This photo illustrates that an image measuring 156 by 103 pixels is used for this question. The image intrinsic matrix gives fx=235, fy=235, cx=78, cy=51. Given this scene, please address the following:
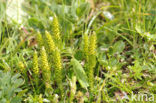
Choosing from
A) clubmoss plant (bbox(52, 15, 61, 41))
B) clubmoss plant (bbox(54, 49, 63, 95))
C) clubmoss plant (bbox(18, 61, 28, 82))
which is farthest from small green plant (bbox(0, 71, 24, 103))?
clubmoss plant (bbox(52, 15, 61, 41))

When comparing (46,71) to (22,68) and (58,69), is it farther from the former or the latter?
(22,68)

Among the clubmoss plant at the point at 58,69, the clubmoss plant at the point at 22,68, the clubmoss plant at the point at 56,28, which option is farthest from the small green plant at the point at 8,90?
the clubmoss plant at the point at 56,28

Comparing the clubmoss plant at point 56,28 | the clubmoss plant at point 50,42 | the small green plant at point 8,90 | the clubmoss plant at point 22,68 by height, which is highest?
the clubmoss plant at point 56,28

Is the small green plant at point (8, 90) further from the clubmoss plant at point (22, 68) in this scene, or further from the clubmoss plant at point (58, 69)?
the clubmoss plant at point (58, 69)

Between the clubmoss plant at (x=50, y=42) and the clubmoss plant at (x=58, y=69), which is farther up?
the clubmoss plant at (x=50, y=42)

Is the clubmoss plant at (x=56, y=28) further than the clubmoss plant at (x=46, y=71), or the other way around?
the clubmoss plant at (x=56, y=28)

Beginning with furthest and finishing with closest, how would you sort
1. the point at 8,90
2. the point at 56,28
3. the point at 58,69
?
the point at 56,28, the point at 58,69, the point at 8,90

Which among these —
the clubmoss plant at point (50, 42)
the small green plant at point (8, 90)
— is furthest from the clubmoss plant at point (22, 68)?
the clubmoss plant at point (50, 42)

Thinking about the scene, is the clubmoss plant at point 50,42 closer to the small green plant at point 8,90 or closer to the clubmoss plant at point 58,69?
the clubmoss plant at point 58,69

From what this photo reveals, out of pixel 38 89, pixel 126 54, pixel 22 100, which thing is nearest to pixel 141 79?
pixel 126 54

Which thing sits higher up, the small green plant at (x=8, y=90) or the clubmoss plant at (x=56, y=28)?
the clubmoss plant at (x=56, y=28)

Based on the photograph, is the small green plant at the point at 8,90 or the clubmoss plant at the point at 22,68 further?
the clubmoss plant at the point at 22,68

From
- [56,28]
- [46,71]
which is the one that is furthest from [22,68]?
[56,28]
